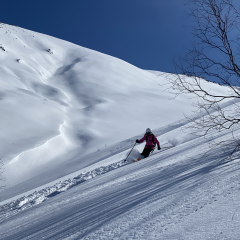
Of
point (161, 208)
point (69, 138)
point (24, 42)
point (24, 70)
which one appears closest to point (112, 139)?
point (69, 138)

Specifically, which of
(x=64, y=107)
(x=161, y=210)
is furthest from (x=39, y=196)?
(x=64, y=107)

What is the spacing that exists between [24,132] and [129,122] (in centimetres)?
691

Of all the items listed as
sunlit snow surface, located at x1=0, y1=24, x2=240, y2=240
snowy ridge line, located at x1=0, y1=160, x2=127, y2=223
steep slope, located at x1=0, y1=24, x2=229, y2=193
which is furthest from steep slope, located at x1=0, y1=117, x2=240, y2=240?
steep slope, located at x1=0, y1=24, x2=229, y2=193

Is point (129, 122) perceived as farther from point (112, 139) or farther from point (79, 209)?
point (79, 209)

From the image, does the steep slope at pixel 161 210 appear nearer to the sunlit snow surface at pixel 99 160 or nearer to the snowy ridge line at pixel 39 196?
the sunlit snow surface at pixel 99 160

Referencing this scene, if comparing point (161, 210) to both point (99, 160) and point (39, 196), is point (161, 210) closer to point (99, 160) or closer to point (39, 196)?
point (39, 196)

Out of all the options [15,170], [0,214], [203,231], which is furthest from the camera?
[15,170]

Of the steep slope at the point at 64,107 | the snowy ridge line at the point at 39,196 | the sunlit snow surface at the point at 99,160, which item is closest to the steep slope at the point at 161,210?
the sunlit snow surface at the point at 99,160

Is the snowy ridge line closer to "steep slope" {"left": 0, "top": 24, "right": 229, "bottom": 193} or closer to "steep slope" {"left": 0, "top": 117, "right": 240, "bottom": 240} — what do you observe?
"steep slope" {"left": 0, "top": 117, "right": 240, "bottom": 240}

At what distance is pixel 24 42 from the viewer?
31.4 metres

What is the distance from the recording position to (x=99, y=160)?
8242 millimetres

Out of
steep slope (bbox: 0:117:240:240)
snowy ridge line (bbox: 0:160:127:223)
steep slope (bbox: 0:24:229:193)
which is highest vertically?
steep slope (bbox: 0:24:229:193)

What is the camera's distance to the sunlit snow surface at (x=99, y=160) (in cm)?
189

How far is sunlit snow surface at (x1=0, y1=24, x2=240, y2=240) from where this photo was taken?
6.19 feet
